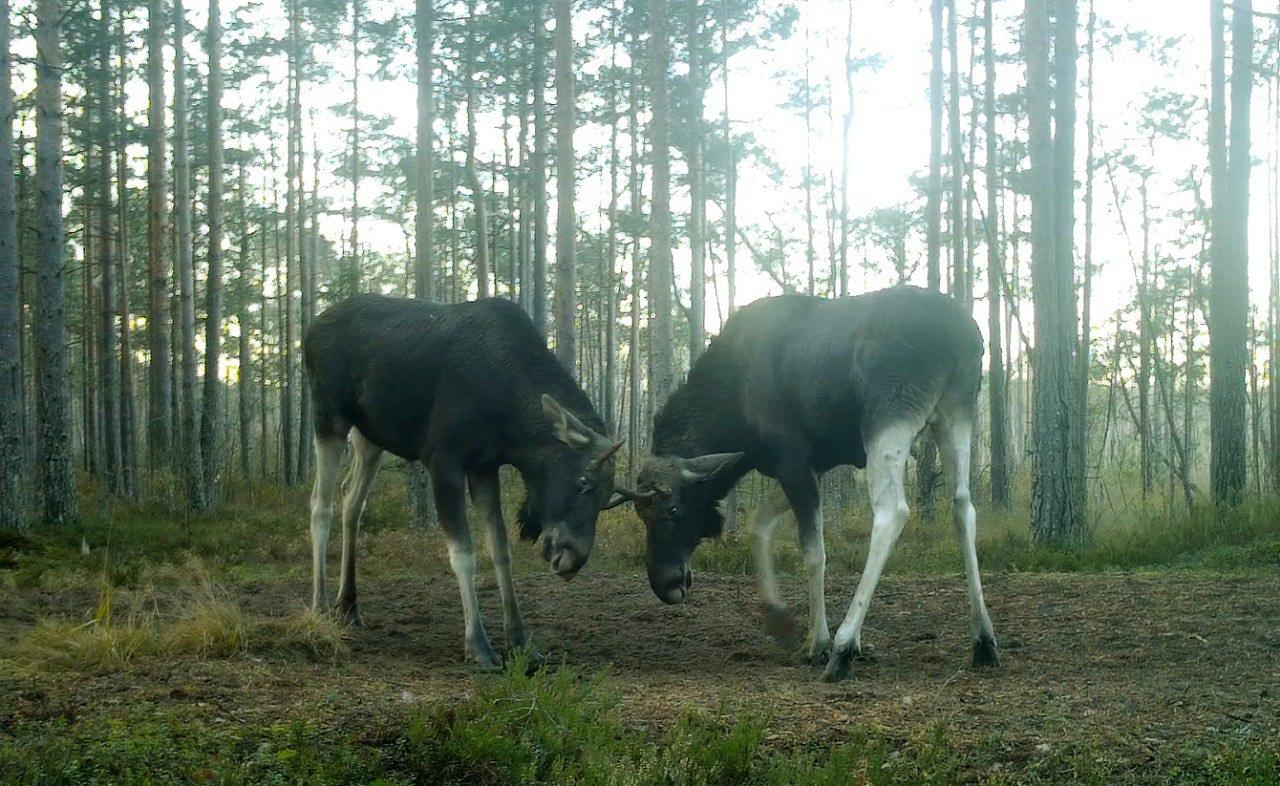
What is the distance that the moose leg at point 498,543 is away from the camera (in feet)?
25.0

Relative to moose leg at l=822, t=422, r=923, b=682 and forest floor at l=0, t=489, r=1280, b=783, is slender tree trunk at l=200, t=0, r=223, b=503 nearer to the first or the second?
forest floor at l=0, t=489, r=1280, b=783

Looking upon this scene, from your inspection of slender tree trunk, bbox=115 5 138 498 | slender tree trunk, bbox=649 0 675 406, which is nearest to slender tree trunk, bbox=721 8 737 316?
slender tree trunk, bbox=649 0 675 406

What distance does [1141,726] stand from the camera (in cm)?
461

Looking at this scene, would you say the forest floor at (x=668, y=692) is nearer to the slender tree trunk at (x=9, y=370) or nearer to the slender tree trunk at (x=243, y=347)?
the slender tree trunk at (x=9, y=370)

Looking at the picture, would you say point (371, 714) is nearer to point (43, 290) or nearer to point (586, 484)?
point (586, 484)

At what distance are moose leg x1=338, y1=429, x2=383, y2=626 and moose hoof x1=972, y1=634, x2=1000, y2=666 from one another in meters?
4.66

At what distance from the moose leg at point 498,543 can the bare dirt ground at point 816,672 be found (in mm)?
315

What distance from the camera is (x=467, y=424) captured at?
7.68 metres

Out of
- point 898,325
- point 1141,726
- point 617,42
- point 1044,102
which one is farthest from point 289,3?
point 1141,726

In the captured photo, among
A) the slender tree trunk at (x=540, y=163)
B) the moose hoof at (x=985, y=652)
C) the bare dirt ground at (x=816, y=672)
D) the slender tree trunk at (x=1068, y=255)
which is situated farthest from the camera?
the slender tree trunk at (x=540, y=163)

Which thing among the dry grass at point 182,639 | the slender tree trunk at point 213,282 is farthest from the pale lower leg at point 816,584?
the slender tree trunk at point 213,282

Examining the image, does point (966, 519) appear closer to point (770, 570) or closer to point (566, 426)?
point (770, 570)

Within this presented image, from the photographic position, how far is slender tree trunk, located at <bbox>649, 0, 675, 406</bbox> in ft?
53.0

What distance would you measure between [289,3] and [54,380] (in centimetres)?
1762
